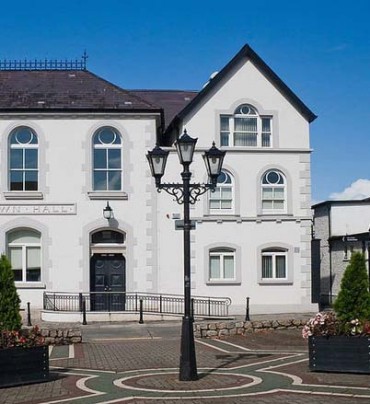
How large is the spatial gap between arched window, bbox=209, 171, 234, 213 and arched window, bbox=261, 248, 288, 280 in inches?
96.7

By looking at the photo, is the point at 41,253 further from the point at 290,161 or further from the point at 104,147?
the point at 290,161

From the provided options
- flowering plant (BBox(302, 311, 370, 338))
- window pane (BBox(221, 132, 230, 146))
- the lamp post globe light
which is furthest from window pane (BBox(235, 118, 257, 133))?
flowering plant (BBox(302, 311, 370, 338))

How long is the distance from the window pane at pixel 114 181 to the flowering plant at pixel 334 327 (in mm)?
17665

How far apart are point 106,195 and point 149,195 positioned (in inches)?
69.0

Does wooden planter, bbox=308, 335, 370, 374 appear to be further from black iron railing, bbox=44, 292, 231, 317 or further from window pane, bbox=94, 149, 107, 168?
window pane, bbox=94, 149, 107, 168

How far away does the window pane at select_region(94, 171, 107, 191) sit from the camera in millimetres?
30938

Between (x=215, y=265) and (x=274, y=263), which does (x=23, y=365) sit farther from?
(x=274, y=263)

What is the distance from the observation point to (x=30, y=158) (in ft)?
101

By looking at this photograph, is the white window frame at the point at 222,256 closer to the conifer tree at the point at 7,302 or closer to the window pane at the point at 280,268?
the window pane at the point at 280,268

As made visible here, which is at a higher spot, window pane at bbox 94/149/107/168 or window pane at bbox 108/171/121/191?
window pane at bbox 94/149/107/168

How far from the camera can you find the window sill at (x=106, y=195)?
30.6 meters

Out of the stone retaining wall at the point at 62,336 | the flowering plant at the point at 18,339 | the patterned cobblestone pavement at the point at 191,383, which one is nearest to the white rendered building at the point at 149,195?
the stone retaining wall at the point at 62,336

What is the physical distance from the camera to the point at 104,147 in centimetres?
3105

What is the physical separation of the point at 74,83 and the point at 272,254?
443 inches
